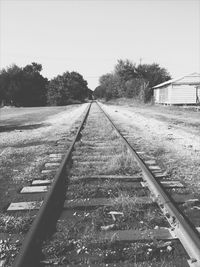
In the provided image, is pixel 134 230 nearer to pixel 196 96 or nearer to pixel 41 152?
pixel 41 152

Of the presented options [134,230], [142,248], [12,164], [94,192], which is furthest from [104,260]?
Result: [12,164]

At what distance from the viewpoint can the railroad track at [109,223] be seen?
102 inches

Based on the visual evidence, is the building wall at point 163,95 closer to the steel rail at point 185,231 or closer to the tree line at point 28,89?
the tree line at point 28,89

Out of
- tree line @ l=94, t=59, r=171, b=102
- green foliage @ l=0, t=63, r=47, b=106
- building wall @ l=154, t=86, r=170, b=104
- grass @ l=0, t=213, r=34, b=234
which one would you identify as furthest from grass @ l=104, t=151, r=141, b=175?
tree line @ l=94, t=59, r=171, b=102

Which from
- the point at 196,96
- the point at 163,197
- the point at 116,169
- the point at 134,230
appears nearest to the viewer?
the point at 134,230

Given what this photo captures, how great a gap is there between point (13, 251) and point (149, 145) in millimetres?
6153

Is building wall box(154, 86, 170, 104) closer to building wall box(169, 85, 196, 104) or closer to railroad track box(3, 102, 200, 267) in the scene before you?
building wall box(169, 85, 196, 104)

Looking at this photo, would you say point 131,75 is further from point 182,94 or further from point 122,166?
point 122,166

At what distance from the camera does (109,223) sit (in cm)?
328

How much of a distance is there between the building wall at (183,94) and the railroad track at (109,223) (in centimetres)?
3093

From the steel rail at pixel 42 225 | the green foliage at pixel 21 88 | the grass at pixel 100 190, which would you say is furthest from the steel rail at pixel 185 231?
the green foliage at pixel 21 88

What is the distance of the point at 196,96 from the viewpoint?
34.4 meters

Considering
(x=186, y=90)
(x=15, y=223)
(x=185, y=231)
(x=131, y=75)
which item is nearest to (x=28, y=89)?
(x=131, y=75)

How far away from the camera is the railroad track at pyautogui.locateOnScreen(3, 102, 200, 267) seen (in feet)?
8.52
